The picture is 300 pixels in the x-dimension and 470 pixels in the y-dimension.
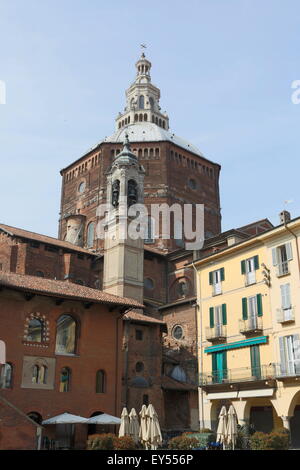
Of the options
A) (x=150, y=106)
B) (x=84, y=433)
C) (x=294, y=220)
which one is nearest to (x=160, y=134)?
(x=150, y=106)

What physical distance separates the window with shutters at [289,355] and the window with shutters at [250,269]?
3.57 metres

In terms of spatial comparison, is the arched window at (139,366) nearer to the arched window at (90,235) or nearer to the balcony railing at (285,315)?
the balcony railing at (285,315)

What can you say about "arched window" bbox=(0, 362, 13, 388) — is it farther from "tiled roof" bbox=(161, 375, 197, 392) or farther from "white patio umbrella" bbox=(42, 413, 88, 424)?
"tiled roof" bbox=(161, 375, 197, 392)

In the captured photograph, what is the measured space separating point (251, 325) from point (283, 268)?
303 centimetres

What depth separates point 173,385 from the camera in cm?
3169

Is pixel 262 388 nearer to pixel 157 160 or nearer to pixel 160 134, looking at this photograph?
pixel 157 160

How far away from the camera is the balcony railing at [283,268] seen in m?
23.4

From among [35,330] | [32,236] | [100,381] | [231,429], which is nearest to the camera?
[231,429]

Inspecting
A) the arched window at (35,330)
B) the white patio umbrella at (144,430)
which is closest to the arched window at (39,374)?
the arched window at (35,330)

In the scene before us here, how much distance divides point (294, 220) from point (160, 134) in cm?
3268

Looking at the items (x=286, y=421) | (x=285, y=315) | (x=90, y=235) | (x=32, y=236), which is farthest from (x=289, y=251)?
(x=90, y=235)

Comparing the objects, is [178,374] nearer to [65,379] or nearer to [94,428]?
[94,428]

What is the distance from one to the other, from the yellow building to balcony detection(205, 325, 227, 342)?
49 mm

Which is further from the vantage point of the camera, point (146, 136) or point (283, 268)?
point (146, 136)
